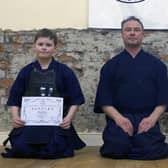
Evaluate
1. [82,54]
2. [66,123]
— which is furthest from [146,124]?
[82,54]

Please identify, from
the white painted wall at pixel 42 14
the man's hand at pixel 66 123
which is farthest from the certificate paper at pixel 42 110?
the white painted wall at pixel 42 14

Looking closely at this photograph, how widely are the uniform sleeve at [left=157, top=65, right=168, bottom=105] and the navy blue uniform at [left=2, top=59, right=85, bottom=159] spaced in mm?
526

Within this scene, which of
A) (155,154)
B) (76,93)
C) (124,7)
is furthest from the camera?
(124,7)

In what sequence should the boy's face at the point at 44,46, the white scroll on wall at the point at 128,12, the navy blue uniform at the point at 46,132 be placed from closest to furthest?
the navy blue uniform at the point at 46,132
the boy's face at the point at 44,46
the white scroll on wall at the point at 128,12

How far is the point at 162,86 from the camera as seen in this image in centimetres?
335

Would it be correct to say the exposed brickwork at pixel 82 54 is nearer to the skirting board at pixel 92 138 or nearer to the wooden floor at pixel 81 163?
the skirting board at pixel 92 138

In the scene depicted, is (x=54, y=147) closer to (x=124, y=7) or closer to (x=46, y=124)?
(x=46, y=124)

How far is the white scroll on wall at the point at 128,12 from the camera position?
387 cm

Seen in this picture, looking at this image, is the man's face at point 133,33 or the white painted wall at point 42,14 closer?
the man's face at point 133,33

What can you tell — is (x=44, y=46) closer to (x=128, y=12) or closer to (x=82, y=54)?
(x=82, y=54)

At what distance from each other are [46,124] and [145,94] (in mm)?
690

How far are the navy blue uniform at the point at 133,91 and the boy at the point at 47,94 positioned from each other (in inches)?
8.4

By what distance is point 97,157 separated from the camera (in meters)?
3.26

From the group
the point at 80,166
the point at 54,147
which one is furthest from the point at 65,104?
the point at 80,166
